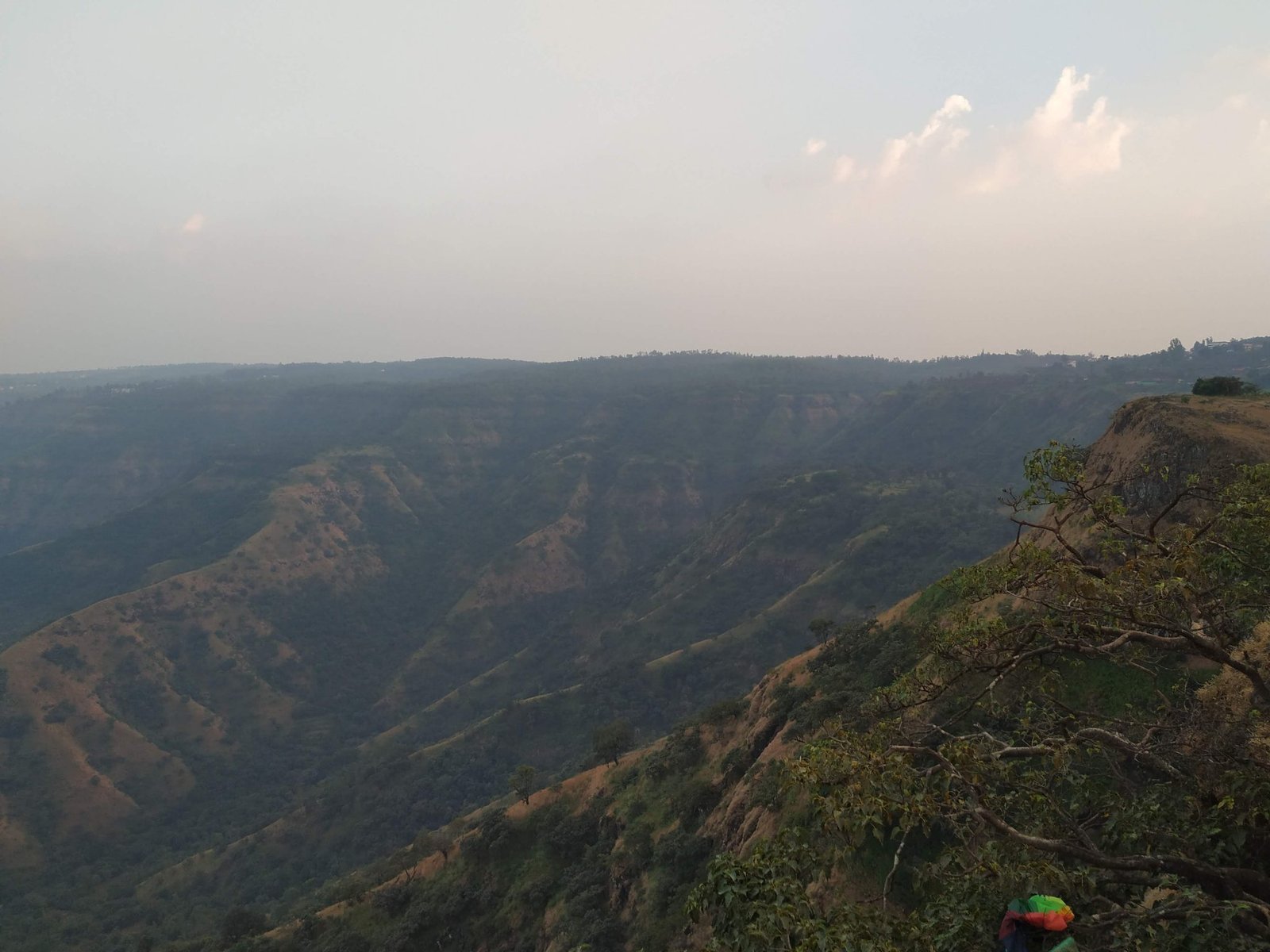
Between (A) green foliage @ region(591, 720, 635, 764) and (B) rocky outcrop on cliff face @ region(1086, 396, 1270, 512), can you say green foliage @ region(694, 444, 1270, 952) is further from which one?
(A) green foliage @ region(591, 720, 635, 764)

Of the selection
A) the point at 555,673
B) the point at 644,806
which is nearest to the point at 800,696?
the point at 644,806

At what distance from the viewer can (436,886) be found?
51062mm

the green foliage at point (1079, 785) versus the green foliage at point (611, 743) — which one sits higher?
the green foliage at point (1079, 785)

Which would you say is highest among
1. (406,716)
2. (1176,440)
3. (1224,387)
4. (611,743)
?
(1224,387)

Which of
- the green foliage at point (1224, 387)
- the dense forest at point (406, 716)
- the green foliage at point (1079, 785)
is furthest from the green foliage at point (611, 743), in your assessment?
the green foliage at point (1224, 387)

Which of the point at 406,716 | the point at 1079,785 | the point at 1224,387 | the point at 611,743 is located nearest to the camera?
the point at 1079,785

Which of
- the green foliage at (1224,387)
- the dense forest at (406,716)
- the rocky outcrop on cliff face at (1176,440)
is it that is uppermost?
the green foliage at (1224,387)

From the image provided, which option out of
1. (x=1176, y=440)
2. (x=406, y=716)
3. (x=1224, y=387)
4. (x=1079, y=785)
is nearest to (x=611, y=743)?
(x=1176, y=440)

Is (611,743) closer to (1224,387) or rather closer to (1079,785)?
(1079,785)

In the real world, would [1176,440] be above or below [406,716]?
above

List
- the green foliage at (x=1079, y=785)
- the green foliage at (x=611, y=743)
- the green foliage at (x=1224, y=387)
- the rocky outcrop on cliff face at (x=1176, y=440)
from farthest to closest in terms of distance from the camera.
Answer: the green foliage at (x=611, y=743), the green foliage at (x=1224, y=387), the rocky outcrop on cliff face at (x=1176, y=440), the green foliage at (x=1079, y=785)

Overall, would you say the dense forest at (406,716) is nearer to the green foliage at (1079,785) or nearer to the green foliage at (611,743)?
the green foliage at (611,743)

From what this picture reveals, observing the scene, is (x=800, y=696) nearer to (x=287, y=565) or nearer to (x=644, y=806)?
(x=644, y=806)

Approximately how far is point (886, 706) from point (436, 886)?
2038 inches
